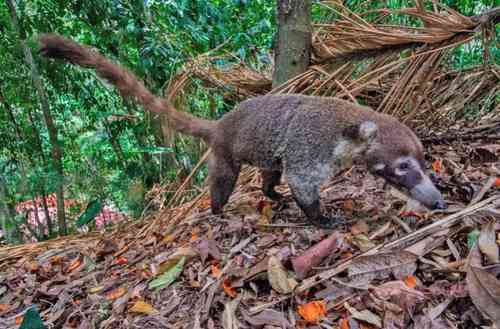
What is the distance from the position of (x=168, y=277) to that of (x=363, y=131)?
1.51 meters

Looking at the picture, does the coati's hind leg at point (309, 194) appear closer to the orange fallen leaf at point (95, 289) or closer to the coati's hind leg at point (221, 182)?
the coati's hind leg at point (221, 182)

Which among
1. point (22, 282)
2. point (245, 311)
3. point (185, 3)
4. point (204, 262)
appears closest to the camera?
point (245, 311)

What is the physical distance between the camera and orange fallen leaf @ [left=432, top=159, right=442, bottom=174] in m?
2.86

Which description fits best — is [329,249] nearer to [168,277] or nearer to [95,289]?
[168,277]

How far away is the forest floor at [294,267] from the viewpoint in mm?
1665

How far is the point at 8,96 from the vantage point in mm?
4594

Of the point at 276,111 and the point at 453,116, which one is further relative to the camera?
the point at 453,116

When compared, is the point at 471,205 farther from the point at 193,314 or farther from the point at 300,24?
the point at 300,24

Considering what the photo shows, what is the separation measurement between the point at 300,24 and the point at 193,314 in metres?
2.56

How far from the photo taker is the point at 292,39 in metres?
3.43

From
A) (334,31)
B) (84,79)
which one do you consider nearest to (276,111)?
(334,31)

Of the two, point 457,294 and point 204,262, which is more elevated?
point 457,294

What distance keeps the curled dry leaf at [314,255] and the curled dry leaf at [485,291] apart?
684 mm

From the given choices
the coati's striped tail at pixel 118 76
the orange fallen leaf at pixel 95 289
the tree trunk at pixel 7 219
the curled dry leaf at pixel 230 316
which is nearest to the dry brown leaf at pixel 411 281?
the curled dry leaf at pixel 230 316
